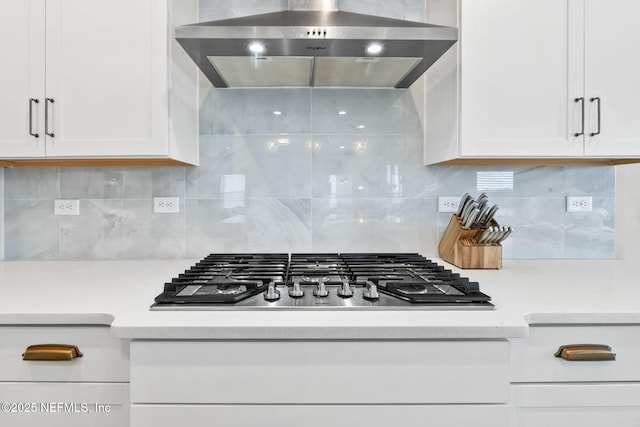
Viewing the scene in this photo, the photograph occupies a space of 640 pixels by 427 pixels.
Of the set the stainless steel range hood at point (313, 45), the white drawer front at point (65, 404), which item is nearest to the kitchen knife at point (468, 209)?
the stainless steel range hood at point (313, 45)

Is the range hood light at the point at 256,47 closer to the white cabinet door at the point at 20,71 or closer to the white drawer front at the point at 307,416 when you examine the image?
the white cabinet door at the point at 20,71

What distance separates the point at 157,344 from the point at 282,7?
155cm

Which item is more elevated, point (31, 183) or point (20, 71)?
point (20, 71)

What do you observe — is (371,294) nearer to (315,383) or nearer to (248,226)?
(315,383)

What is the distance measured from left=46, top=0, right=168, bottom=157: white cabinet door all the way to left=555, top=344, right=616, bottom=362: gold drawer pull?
1.40m

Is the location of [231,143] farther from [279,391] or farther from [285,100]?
[279,391]

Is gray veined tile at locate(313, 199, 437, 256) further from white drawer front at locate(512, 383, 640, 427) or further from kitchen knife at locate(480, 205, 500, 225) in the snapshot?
white drawer front at locate(512, 383, 640, 427)

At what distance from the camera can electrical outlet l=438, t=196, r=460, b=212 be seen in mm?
1767

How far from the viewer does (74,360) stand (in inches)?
38.4

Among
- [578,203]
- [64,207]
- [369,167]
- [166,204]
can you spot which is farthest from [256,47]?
[578,203]

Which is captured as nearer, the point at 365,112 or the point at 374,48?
the point at 374,48

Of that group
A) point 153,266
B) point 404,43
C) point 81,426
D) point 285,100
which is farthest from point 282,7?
point 81,426

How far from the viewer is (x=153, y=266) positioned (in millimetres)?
1582

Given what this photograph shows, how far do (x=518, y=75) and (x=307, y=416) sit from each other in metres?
1.34
